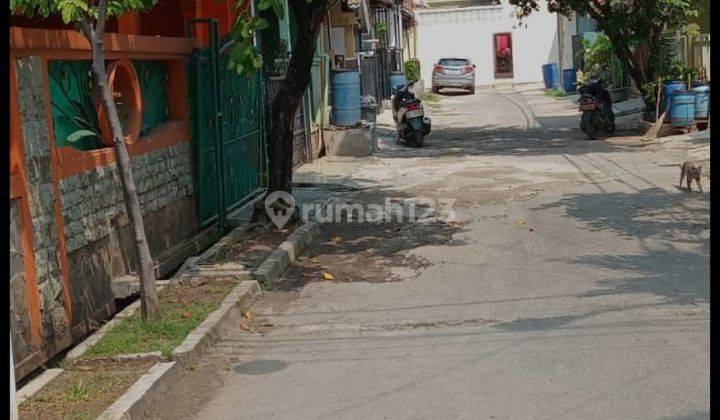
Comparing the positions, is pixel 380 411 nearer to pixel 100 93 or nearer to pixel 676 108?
pixel 100 93

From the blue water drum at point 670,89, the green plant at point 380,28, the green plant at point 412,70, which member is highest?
the green plant at point 380,28

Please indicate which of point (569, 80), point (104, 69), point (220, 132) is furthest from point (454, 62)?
point (104, 69)

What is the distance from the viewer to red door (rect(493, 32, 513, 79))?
39688mm

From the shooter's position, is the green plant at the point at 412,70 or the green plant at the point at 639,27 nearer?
the green plant at the point at 639,27

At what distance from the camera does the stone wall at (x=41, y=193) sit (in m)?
5.15

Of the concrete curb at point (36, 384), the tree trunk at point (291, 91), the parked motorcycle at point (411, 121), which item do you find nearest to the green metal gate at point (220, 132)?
the tree trunk at point (291, 91)

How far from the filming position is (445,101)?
109ft

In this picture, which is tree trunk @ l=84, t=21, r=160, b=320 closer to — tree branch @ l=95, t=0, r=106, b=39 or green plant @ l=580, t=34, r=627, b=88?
tree branch @ l=95, t=0, r=106, b=39

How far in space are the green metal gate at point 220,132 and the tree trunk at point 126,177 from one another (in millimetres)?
3141

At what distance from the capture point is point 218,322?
19.2 feet

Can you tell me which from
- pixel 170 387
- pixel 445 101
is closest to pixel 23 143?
pixel 170 387

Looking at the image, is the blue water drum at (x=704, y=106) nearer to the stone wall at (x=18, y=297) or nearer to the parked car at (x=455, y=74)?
the stone wall at (x=18, y=297)

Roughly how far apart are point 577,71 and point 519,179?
838 inches

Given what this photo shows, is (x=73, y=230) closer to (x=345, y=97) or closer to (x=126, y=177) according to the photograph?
(x=126, y=177)
